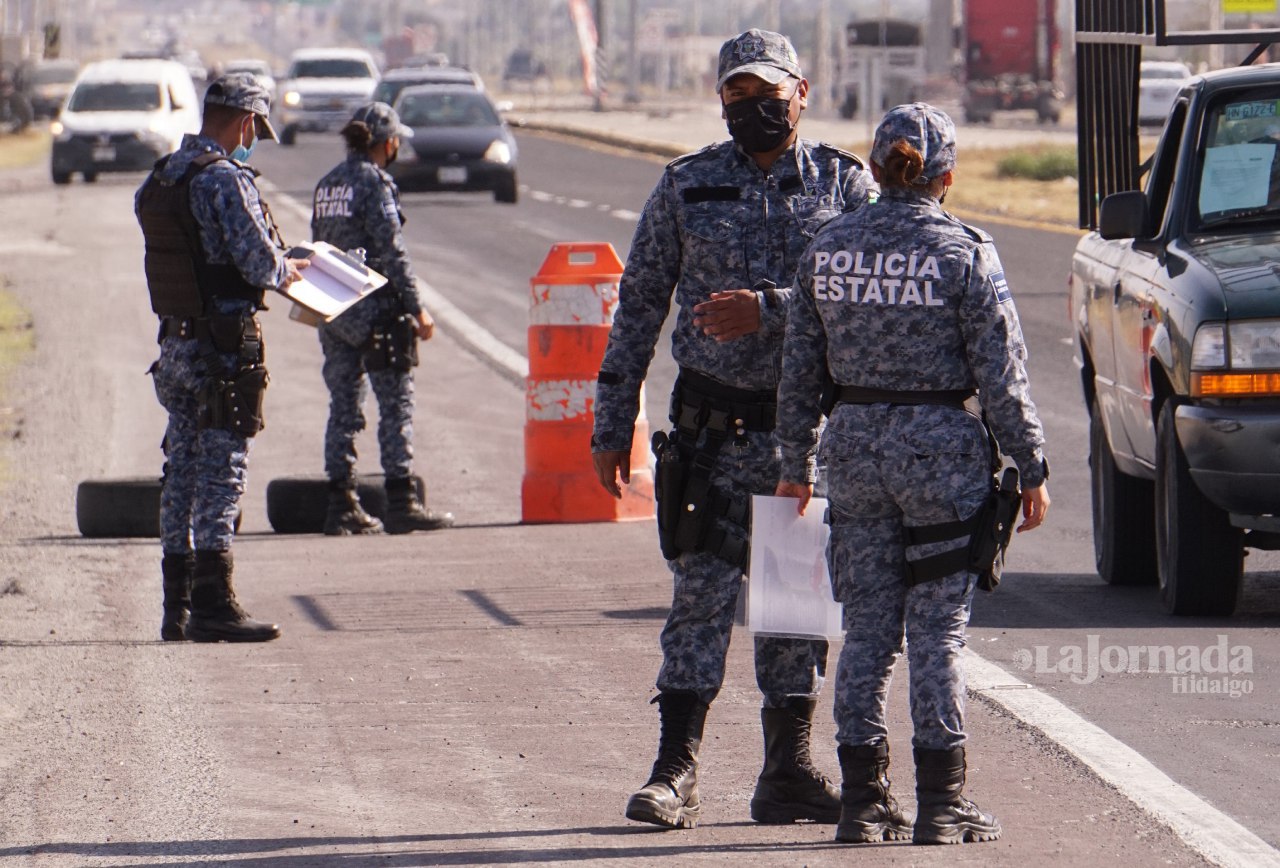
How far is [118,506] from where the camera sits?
1163 centimetres

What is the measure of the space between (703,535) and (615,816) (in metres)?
0.81

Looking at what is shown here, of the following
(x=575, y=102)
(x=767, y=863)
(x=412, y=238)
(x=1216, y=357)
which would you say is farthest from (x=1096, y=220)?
(x=575, y=102)

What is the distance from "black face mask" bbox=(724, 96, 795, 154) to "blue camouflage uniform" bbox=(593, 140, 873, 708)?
0.09m

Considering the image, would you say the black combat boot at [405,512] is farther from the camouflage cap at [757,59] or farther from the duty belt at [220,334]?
the camouflage cap at [757,59]

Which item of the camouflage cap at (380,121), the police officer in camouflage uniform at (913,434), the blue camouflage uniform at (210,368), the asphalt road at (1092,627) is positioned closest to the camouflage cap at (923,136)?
the police officer in camouflage uniform at (913,434)

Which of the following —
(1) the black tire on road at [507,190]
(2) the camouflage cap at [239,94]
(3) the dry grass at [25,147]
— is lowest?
(1) the black tire on road at [507,190]

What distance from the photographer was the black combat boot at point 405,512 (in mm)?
12148

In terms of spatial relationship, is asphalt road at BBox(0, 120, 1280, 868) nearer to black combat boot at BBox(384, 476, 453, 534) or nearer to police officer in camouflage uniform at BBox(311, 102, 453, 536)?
black combat boot at BBox(384, 476, 453, 534)

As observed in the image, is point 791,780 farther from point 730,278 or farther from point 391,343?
point 391,343

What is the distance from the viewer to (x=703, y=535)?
6141 millimetres

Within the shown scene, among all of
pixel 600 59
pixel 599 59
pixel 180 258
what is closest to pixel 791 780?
pixel 180 258

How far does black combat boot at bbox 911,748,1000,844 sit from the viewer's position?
585 centimetres

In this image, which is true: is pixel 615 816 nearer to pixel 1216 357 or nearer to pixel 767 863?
pixel 767 863

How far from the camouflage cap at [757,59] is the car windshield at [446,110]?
2762 cm
